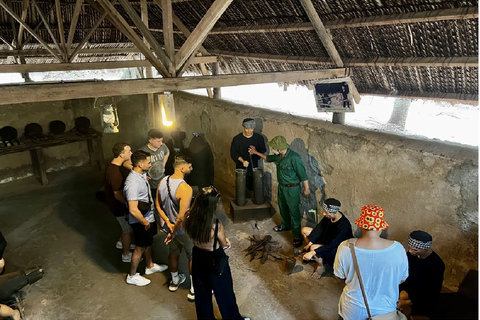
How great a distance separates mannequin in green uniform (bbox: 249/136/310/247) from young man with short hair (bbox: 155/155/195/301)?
4.38 feet

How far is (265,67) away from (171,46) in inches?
116

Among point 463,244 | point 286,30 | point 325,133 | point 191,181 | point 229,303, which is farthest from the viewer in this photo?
point 191,181

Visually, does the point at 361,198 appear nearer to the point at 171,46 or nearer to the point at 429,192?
the point at 429,192

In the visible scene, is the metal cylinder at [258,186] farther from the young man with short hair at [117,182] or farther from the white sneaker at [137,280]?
the white sneaker at [137,280]

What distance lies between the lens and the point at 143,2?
638cm

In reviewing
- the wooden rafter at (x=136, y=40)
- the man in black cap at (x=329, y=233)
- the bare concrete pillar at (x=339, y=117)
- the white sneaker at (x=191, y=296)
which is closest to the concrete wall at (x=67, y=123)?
the wooden rafter at (x=136, y=40)

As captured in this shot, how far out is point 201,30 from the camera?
3.87 meters

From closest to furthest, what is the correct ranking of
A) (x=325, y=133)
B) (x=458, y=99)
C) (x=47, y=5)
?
(x=458, y=99) < (x=325, y=133) < (x=47, y=5)

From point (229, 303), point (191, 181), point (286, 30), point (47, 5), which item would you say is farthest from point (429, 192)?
point (47, 5)

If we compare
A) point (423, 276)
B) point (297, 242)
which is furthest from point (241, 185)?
point (423, 276)

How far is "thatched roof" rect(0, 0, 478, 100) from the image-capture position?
3.66 m

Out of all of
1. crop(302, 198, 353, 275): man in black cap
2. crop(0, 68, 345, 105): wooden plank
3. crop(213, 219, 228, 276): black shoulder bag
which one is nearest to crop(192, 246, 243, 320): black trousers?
crop(213, 219, 228, 276): black shoulder bag

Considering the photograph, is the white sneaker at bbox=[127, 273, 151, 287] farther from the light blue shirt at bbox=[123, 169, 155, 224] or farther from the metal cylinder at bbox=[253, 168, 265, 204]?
the metal cylinder at bbox=[253, 168, 265, 204]

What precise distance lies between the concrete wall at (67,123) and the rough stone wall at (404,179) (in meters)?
4.05
